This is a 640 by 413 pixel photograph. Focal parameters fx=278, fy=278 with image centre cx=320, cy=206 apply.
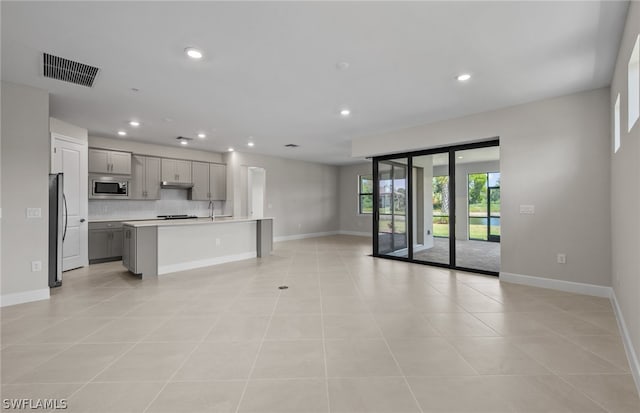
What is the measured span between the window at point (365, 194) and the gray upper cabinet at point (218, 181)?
191 inches

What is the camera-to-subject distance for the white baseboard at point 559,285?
3.68m

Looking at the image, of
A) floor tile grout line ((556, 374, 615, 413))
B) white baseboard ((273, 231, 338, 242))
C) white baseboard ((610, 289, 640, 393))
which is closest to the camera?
floor tile grout line ((556, 374, 615, 413))

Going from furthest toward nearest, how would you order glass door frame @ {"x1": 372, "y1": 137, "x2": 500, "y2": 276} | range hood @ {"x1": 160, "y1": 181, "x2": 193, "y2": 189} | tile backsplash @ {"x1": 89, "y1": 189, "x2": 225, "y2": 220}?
range hood @ {"x1": 160, "y1": 181, "x2": 193, "y2": 189} → tile backsplash @ {"x1": 89, "y1": 189, "x2": 225, "y2": 220} → glass door frame @ {"x1": 372, "y1": 137, "x2": 500, "y2": 276}

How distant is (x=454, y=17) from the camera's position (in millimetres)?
2270

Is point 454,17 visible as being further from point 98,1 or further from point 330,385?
point 330,385

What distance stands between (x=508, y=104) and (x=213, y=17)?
168 inches

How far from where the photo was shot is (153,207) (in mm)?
7090

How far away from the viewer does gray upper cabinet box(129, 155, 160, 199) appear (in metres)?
6.55

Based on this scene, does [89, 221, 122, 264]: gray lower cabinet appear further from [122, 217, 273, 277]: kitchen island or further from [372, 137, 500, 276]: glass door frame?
[372, 137, 500, 276]: glass door frame

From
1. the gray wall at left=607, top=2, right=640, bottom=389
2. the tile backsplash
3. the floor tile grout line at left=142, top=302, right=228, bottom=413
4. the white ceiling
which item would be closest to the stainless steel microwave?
the tile backsplash

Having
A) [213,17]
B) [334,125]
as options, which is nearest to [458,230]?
[334,125]

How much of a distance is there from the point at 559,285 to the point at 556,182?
57.9 inches

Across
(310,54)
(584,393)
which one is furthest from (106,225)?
(584,393)

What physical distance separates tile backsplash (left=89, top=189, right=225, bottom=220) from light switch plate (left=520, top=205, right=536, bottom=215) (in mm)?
7191
